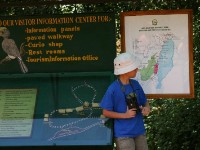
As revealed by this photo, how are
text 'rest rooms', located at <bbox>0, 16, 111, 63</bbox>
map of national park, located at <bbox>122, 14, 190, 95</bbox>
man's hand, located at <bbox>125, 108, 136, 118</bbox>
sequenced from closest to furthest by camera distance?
man's hand, located at <bbox>125, 108, 136, 118</bbox>, map of national park, located at <bbox>122, 14, 190, 95</bbox>, text 'rest rooms', located at <bbox>0, 16, 111, 63</bbox>

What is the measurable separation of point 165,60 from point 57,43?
4.73 ft

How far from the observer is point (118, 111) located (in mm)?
6094

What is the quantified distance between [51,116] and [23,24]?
1.31 metres

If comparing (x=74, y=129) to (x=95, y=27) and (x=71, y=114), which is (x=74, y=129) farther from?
(x=95, y=27)

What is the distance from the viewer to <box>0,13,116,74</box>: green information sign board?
6984 mm

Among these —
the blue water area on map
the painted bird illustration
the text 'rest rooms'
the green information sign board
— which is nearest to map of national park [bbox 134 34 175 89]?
the blue water area on map

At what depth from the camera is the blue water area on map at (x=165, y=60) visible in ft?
22.7

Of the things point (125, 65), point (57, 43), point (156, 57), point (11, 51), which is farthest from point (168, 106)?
point (125, 65)

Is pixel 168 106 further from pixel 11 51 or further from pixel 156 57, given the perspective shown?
pixel 11 51

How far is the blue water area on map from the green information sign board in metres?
0.63

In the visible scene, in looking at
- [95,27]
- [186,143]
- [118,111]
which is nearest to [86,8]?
[95,27]

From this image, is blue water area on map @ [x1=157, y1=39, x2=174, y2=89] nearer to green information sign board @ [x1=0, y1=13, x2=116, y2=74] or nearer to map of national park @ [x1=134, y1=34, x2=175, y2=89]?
map of national park @ [x1=134, y1=34, x2=175, y2=89]

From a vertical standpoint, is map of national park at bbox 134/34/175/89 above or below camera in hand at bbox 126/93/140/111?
above

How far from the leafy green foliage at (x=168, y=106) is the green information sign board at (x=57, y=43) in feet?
5.80
